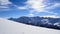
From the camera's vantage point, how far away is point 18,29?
1.77 m

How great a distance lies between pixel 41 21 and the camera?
1.75m

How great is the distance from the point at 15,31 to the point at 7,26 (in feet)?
0.46

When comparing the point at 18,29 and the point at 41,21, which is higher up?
the point at 41,21

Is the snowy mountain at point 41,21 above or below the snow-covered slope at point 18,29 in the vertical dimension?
above

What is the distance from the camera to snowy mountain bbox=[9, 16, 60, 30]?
1720 millimetres

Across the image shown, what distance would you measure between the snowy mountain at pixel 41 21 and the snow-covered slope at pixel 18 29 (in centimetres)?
6

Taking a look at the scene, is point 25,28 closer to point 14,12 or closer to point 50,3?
point 14,12

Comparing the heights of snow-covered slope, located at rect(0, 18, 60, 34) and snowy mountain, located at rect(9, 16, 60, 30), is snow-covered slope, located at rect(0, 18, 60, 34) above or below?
below

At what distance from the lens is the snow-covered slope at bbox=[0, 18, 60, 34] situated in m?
1.73

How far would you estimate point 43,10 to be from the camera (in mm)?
1744

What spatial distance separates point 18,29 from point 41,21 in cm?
36

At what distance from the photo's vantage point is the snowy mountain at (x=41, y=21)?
5.64 ft

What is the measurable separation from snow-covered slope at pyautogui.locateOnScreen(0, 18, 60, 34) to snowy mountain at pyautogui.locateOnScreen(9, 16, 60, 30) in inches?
2.3

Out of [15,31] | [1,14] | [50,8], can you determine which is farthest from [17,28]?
[50,8]
